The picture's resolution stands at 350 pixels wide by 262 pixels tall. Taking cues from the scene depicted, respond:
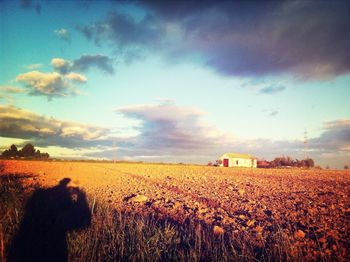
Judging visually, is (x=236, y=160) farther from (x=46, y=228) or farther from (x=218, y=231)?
(x=46, y=228)

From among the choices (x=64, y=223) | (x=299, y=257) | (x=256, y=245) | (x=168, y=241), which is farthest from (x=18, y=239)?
(x=299, y=257)

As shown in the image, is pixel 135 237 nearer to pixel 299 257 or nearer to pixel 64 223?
pixel 64 223

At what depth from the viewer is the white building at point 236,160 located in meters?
60.6

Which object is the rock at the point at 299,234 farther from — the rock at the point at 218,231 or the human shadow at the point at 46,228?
the human shadow at the point at 46,228

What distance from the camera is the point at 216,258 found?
4516mm

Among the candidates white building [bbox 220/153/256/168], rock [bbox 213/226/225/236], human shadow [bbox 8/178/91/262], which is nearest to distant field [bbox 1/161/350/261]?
rock [bbox 213/226/225/236]

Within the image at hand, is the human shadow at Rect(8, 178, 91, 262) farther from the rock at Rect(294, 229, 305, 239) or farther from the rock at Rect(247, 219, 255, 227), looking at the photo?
the rock at Rect(294, 229, 305, 239)

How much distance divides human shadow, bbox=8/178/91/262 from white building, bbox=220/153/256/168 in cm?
5370

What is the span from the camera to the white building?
6056 cm

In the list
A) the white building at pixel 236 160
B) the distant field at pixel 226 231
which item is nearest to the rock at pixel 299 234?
the distant field at pixel 226 231

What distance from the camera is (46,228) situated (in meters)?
5.96

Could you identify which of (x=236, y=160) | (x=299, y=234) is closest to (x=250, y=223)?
(x=299, y=234)

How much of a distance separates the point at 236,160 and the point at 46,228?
189 ft

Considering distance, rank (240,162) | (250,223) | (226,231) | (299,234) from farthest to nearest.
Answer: (240,162), (250,223), (226,231), (299,234)
